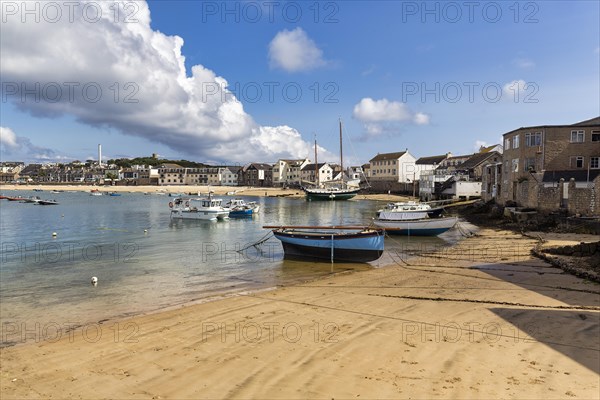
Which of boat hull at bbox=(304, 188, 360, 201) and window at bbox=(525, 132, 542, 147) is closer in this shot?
window at bbox=(525, 132, 542, 147)

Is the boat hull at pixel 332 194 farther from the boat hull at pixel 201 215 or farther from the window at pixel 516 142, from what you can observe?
the window at pixel 516 142

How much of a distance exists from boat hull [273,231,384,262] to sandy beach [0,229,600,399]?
22.4 feet

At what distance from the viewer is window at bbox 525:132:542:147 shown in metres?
39.5

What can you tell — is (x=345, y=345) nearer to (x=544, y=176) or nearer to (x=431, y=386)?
(x=431, y=386)

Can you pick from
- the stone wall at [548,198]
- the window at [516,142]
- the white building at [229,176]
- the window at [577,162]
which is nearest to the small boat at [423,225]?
the stone wall at [548,198]

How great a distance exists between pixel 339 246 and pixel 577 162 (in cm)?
3050

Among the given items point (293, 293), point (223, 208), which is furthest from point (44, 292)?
point (223, 208)

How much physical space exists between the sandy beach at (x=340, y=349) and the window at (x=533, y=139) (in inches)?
1166

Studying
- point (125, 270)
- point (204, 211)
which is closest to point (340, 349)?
point (125, 270)

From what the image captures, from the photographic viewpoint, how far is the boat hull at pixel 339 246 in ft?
70.3

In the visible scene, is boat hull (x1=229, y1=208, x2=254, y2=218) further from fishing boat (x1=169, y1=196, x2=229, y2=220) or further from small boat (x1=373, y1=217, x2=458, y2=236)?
small boat (x1=373, y1=217, x2=458, y2=236)

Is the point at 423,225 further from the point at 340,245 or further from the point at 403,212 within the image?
the point at 340,245

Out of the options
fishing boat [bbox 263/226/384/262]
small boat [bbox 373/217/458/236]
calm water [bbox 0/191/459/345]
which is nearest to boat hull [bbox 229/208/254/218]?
calm water [bbox 0/191/459/345]

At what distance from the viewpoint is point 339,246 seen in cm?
2180
